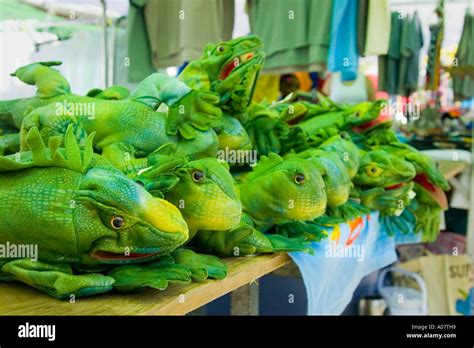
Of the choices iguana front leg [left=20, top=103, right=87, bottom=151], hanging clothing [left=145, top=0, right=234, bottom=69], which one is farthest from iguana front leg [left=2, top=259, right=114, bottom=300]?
hanging clothing [left=145, top=0, right=234, bottom=69]

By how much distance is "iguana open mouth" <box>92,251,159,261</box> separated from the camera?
0.75 meters

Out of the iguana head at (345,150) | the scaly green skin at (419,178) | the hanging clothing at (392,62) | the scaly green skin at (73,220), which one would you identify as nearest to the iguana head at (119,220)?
the scaly green skin at (73,220)

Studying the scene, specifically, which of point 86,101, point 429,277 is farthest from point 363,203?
point 429,277

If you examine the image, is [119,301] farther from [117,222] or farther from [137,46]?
[137,46]

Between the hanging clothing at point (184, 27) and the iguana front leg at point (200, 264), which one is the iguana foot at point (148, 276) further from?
the hanging clothing at point (184, 27)

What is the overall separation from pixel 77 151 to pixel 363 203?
0.86m

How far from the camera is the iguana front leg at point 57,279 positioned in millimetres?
727

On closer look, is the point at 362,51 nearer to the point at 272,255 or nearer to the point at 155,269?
the point at 272,255

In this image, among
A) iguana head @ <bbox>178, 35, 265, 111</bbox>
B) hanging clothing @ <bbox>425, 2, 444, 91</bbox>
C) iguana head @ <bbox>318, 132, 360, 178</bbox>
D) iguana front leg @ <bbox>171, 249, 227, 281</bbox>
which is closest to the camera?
iguana front leg @ <bbox>171, 249, 227, 281</bbox>

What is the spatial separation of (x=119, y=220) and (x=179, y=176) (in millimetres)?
143

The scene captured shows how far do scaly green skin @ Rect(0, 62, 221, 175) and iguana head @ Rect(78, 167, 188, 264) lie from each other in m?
0.18

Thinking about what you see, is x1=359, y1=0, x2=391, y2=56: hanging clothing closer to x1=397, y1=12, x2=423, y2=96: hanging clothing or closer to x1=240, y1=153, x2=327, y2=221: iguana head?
x1=397, y1=12, x2=423, y2=96: hanging clothing

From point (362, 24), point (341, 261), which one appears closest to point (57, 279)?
point (341, 261)

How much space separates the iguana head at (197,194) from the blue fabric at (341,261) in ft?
0.90
